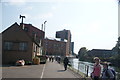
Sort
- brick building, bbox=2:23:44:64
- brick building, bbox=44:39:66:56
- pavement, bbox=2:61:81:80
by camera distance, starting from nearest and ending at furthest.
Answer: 1. pavement, bbox=2:61:81:80
2. brick building, bbox=2:23:44:64
3. brick building, bbox=44:39:66:56

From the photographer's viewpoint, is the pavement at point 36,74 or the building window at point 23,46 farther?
the building window at point 23,46

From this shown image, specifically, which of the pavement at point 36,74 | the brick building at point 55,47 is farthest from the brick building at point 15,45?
the brick building at point 55,47

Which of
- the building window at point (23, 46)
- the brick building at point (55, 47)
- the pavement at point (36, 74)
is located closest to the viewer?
the pavement at point (36, 74)

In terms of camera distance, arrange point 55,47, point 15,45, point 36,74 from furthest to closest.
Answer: point 55,47
point 15,45
point 36,74

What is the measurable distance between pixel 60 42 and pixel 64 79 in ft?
360

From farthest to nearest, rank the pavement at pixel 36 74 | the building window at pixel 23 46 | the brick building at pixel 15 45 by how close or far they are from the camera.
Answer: the building window at pixel 23 46 → the brick building at pixel 15 45 → the pavement at pixel 36 74

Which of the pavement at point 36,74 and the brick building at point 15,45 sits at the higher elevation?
the brick building at point 15,45

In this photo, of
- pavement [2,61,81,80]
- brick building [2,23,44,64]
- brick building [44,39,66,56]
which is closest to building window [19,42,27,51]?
brick building [2,23,44,64]

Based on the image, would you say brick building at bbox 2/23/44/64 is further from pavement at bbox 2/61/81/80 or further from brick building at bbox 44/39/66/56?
brick building at bbox 44/39/66/56

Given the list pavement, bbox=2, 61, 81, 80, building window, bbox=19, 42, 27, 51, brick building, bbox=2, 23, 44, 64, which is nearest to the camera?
pavement, bbox=2, 61, 81, 80

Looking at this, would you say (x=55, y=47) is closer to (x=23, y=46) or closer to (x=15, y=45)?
(x=23, y=46)

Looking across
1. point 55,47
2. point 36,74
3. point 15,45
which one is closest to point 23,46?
point 15,45

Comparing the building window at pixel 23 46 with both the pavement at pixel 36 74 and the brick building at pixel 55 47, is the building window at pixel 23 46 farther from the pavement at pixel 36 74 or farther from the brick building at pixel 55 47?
the brick building at pixel 55 47

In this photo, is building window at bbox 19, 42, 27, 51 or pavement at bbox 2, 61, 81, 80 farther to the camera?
building window at bbox 19, 42, 27, 51
